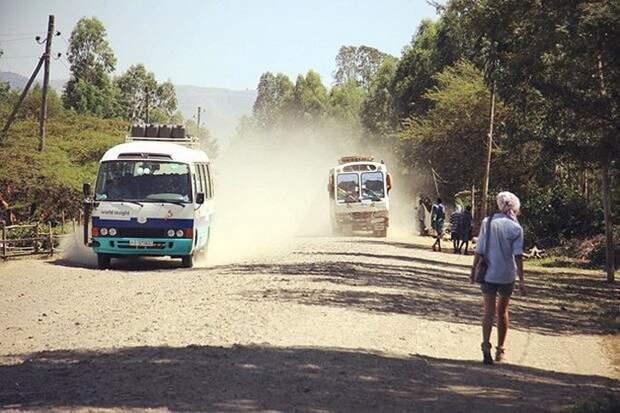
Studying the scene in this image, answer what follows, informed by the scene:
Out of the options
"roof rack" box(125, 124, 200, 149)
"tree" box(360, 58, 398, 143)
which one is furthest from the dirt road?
"tree" box(360, 58, 398, 143)

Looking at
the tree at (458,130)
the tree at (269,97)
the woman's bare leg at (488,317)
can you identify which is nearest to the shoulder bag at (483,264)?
the woman's bare leg at (488,317)

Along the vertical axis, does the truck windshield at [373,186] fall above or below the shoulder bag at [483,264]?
above

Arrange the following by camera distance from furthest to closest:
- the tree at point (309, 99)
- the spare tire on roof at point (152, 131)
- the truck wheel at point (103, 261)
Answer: the tree at point (309, 99)
the spare tire on roof at point (152, 131)
the truck wheel at point (103, 261)

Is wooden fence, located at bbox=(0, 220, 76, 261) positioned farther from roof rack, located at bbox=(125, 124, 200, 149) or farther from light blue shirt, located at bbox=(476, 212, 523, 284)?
light blue shirt, located at bbox=(476, 212, 523, 284)

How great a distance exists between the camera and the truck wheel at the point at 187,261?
23891 millimetres

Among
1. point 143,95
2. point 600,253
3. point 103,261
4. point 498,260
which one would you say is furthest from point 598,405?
point 143,95

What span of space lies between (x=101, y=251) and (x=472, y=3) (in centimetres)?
1152

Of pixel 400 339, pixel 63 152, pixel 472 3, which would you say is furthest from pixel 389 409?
pixel 63 152

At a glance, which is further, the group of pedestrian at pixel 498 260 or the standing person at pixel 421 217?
the standing person at pixel 421 217

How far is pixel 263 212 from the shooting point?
248ft

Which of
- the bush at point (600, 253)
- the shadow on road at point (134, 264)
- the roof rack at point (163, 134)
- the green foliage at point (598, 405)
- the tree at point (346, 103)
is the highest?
the tree at point (346, 103)

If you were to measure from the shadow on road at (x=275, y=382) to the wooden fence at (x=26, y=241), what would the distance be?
18.4 meters

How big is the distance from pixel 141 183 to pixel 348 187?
21792 millimetres

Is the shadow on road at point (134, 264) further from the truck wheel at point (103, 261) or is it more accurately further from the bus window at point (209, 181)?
the bus window at point (209, 181)
